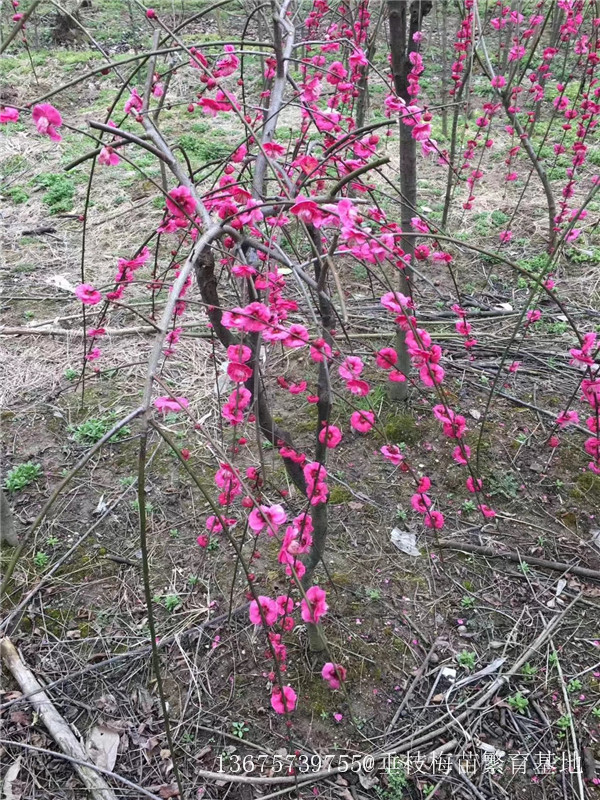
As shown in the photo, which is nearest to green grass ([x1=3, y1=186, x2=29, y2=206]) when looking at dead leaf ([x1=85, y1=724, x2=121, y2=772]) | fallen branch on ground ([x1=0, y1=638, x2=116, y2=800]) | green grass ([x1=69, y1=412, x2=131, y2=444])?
green grass ([x1=69, y1=412, x2=131, y2=444])

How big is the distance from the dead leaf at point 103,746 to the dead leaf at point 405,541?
110 cm

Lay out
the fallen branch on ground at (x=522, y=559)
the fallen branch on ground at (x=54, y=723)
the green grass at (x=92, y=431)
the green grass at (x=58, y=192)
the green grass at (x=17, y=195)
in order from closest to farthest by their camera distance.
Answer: the fallen branch on ground at (x=54, y=723) < the fallen branch on ground at (x=522, y=559) < the green grass at (x=92, y=431) < the green grass at (x=58, y=192) < the green grass at (x=17, y=195)

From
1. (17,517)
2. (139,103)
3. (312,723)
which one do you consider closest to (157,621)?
(312,723)

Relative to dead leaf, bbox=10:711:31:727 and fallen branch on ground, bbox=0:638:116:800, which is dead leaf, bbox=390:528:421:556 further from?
dead leaf, bbox=10:711:31:727

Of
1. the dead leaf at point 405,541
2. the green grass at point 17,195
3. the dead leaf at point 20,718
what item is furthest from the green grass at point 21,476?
the green grass at point 17,195

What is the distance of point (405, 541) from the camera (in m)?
2.08

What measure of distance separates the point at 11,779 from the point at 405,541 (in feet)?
4.60

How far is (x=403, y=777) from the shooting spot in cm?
148

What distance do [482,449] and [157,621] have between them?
1.46m

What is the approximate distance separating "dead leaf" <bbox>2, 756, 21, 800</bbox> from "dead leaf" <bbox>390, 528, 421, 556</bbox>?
1.34m

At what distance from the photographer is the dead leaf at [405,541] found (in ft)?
6.71

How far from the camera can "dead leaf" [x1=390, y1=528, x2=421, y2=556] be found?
205cm

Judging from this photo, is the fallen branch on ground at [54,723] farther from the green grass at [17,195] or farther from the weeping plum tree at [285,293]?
the green grass at [17,195]

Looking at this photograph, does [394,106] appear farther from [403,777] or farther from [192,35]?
[192,35]
